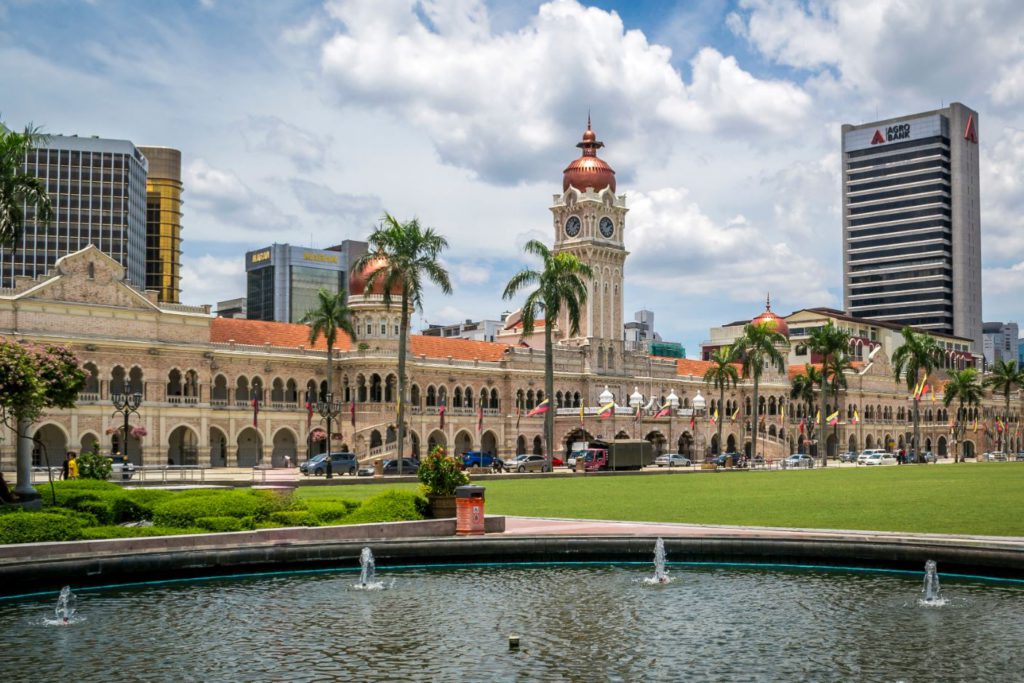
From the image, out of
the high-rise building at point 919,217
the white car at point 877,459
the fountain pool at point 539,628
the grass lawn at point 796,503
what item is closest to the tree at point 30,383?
the grass lawn at point 796,503

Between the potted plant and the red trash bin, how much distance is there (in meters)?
1.32

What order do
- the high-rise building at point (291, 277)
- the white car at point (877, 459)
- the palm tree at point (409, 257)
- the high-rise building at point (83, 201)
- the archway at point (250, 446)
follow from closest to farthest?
the palm tree at point (409, 257) → the archway at point (250, 446) → the white car at point (877, 459) → the high-rise building at point (83, 201) → the high-rise building at point (291, 277)

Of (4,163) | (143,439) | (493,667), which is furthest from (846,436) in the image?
(493,667)

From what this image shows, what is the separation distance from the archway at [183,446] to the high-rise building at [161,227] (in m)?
77.8

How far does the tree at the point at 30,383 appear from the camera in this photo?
24375 mm

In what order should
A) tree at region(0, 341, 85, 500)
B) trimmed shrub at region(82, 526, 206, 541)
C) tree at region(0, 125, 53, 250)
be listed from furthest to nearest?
tree at region(0, 125, 53, 250) → tree at region(0, 341, 85, 500) → trimmed shrub at region(82, 526, 206, 541)

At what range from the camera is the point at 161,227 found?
479 feet

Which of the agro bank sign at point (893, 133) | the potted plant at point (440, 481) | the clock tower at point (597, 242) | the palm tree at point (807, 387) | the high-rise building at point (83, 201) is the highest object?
the agro bank sign at point (893, 133)

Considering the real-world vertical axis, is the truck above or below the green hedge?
below

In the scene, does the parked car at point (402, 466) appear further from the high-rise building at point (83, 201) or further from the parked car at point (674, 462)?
the high-rise building at point (83, 201)

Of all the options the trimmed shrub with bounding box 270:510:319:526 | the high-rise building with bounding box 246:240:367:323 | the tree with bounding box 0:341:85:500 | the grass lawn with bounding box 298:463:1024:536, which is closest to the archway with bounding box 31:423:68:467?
the grass lawn with bounding box 298:463:1024:536

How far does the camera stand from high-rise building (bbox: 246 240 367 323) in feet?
616

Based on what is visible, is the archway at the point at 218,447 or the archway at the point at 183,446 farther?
the archway at the point at 218,447

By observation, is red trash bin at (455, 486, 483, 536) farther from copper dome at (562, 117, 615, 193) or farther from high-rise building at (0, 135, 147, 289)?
high-rise building at (0, 135, 147, 289)
